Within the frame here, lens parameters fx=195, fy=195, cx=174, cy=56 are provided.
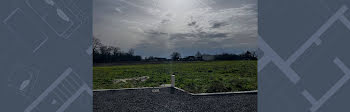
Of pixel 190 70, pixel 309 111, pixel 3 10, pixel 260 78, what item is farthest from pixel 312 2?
pixel 190 70

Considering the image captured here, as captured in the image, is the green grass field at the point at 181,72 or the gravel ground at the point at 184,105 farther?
the green grass field at the point at 181,72

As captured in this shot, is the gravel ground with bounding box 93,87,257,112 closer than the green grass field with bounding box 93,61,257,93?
Yes

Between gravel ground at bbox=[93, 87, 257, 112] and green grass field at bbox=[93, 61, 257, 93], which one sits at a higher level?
green grass field at bbox=[93, 61, 257, 93]

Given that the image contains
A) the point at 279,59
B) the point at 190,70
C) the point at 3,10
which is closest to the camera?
the point at 3,10

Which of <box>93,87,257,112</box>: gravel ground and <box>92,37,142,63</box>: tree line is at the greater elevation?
<box>92,37,142,63</box>: tree line

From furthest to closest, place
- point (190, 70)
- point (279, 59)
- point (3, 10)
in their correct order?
1. point (190, 70)
2. point (279, 59)
3. point (3, 10)

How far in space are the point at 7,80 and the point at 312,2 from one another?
3.87 metres

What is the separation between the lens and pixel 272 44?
247 cm

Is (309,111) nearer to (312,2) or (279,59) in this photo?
(279,59)

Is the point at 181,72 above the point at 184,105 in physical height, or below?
above

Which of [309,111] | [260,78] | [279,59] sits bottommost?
[309,111]

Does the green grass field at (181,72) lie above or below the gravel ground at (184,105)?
above

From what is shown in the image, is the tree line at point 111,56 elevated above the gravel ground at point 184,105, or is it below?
above

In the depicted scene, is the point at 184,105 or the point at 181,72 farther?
the point at 181,72
